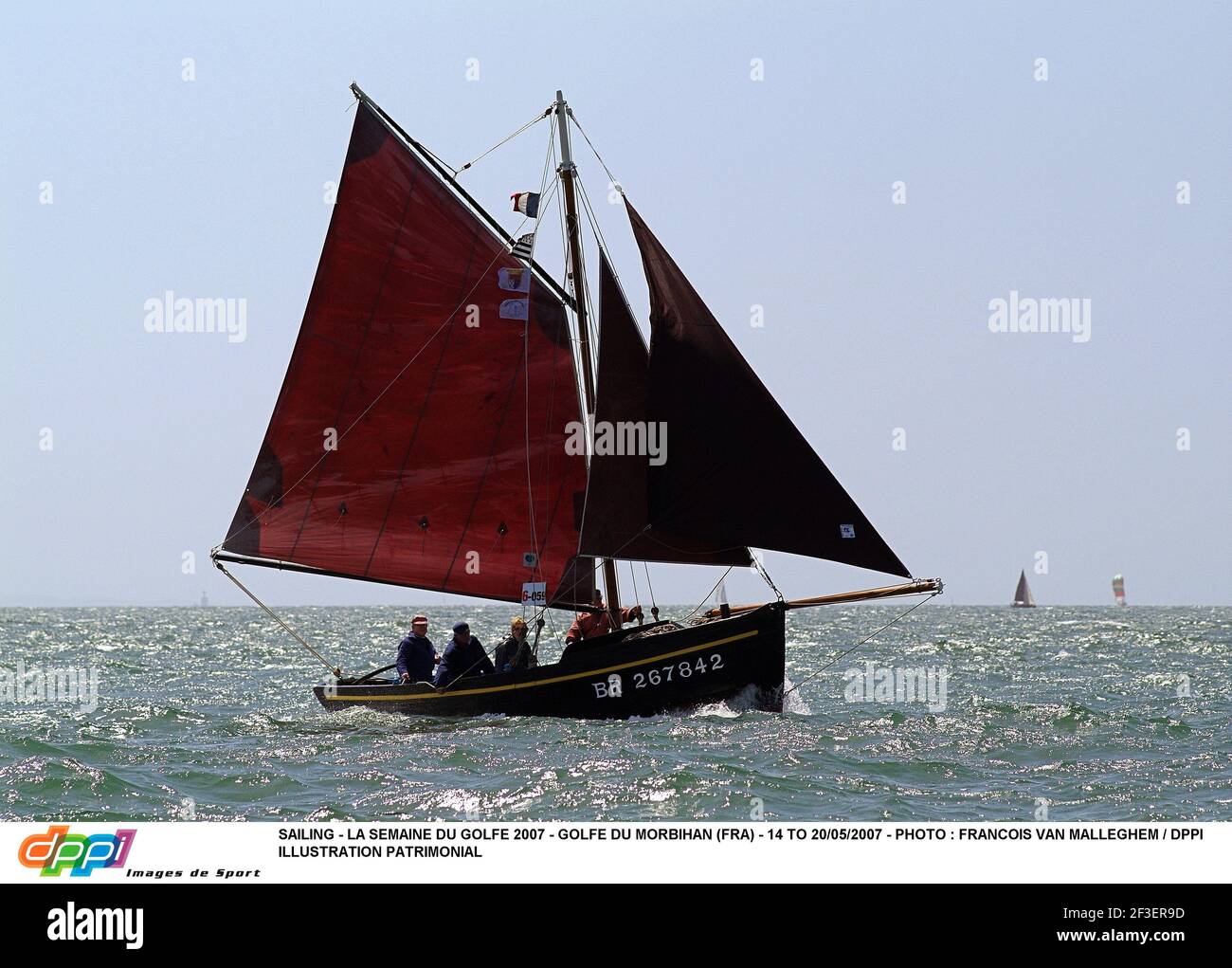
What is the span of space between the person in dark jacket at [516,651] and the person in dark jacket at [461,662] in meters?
0.21

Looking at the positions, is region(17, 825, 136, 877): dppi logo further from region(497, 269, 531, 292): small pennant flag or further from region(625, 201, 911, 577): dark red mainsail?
region(497, 269, 531, 292): small pennant flag

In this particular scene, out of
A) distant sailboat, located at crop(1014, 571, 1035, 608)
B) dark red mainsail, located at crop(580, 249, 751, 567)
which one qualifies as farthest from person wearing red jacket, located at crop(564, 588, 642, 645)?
Result: distant sailboat, located at crop(1014, 571, 1035, 608)

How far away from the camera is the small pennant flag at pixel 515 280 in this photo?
2388cm

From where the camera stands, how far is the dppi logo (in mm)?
9180

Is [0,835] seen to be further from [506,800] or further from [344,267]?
[344,267]

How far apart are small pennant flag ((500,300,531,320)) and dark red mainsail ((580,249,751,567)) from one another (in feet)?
7.67

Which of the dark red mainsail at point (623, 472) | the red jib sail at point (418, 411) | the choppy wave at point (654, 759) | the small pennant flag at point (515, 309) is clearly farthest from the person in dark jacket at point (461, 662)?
the small pennant flag at point (515, 309)

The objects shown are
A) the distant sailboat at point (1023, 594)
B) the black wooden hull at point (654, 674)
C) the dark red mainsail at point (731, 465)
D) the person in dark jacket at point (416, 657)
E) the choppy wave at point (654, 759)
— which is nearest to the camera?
the choppy wave at point (654, 759)

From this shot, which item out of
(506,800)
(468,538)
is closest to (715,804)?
(506,800)

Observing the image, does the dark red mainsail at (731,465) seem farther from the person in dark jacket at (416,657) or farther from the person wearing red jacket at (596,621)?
the person in dark jacket at (416,657)

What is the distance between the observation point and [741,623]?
21.1m

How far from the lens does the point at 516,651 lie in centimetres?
2209

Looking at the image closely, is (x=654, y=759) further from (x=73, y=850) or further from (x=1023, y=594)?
(x=1023, y=594)

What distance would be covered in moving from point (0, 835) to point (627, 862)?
14.2 ft
